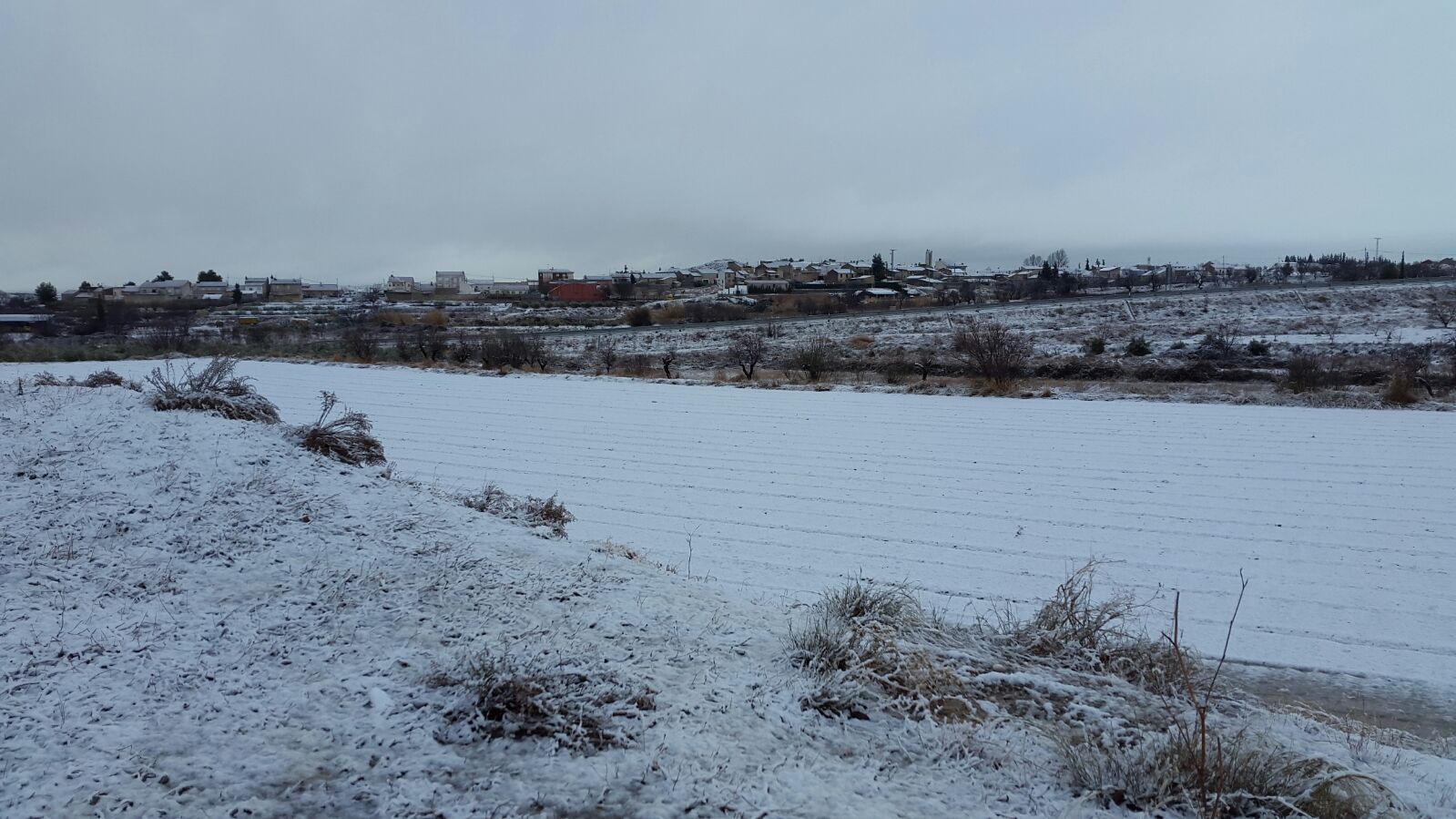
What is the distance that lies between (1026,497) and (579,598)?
21.8ft

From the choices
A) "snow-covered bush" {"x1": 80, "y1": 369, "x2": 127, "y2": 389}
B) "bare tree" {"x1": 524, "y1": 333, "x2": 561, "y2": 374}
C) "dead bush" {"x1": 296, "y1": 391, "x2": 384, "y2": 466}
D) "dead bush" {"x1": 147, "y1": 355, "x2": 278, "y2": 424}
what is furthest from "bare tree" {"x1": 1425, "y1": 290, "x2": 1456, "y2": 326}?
"snow-covered bush" {"x1": 80, "y1": 369, "x2": 127, "y2": 389}

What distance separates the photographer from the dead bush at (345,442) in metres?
7.46

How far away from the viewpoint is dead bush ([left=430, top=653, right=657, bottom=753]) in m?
3.24

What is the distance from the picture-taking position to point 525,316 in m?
57.0

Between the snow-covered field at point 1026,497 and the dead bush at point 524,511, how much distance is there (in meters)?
0.90

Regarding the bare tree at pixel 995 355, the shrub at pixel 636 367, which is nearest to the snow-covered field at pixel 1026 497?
the bare tree at pixel 995 355

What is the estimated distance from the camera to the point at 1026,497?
974 cm

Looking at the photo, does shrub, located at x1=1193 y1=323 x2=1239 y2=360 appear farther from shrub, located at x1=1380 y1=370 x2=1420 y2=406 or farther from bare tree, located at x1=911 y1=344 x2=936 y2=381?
shrub, located at x1=1380 y1=370 x2=1420 y2=406

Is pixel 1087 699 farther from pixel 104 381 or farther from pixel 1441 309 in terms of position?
pixel 1441 309

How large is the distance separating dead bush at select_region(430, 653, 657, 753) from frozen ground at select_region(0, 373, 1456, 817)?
6cm

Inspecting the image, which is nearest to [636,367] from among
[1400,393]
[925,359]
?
[925,359]

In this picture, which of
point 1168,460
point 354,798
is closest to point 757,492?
point 1168,460

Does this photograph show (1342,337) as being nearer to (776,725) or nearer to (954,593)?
(954,593)

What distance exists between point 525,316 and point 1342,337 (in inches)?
1790
